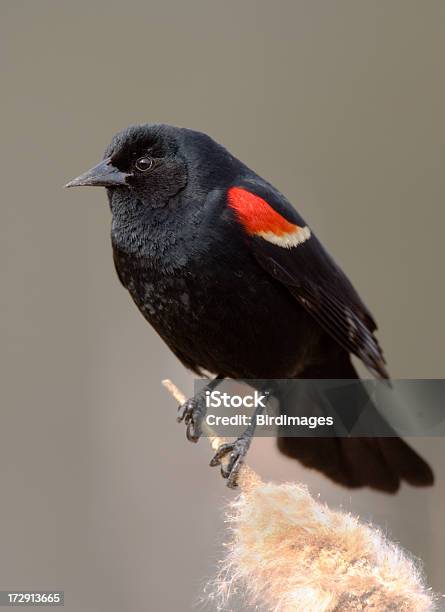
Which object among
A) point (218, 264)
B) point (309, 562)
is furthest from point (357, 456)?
point (309, 562)

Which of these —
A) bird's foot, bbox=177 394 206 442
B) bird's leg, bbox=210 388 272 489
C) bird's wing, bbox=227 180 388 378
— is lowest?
bird's leg, bbox=210 388 272 489

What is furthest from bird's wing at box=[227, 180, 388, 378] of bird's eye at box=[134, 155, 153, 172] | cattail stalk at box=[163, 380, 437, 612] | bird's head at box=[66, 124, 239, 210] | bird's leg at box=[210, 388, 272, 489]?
cattail stalk at box=[163, 380, 437, 612]

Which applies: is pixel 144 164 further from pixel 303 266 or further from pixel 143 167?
pixel 303 266

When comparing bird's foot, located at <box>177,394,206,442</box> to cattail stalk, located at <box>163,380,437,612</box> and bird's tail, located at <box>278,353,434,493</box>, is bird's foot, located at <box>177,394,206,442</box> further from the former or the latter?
cattail stalk, located at <box>163,380,437,612</box>

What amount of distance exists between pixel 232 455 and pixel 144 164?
88 centimetres

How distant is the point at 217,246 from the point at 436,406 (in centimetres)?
86

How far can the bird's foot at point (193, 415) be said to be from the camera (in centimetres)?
265

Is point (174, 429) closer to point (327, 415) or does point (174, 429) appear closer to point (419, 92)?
point (327, 415)

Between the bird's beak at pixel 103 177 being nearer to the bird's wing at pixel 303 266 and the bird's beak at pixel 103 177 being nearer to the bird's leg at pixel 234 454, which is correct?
the bird's wing at pixel 303 266

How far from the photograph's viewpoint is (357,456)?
9.37ft

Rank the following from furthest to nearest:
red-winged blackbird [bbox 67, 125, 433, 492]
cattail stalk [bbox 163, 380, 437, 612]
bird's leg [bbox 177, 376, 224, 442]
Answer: bird's leg [bbox 177, 376, 224, 442] < red-winged blackbird [bbox 67, 125, 433, 492] < cattail stalk [bbox 163, 380, 437, 612]

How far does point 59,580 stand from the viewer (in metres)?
2.51

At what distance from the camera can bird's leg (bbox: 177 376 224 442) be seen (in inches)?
104

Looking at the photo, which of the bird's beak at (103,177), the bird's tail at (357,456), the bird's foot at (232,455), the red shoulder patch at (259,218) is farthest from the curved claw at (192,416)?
the bird's beak at (103,177)
